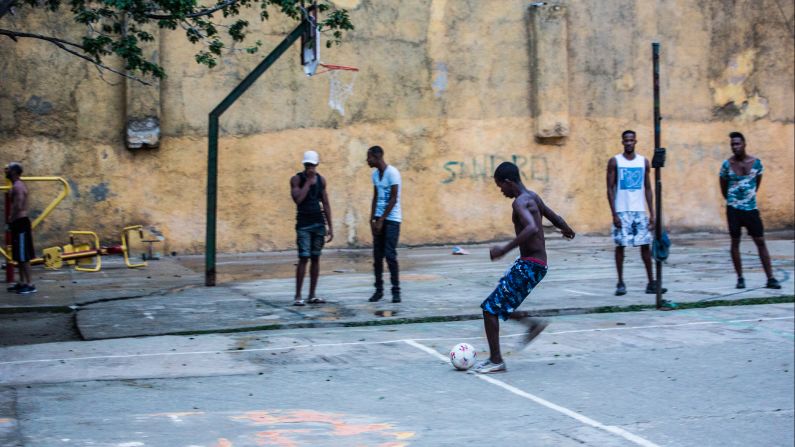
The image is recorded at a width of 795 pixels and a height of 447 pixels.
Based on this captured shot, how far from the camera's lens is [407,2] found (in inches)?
735

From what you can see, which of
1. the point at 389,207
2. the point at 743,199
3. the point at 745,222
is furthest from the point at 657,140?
the point at 389,207

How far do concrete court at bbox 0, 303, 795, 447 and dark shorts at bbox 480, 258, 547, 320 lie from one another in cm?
51

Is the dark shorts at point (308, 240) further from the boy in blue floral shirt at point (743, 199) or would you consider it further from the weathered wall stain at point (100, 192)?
the weathered wall stain at point (100, 192)

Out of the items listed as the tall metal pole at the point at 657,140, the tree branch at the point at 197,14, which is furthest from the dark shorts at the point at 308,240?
the tall metal pole at the point at 657,140

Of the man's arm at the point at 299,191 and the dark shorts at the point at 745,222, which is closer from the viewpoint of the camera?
the man's arm at the point at 299,191

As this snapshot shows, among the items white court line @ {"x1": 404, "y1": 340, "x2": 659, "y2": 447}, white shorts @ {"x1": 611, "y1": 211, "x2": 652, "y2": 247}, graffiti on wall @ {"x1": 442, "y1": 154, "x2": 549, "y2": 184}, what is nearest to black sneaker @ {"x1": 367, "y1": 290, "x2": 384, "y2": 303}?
white shorts @ {"x1": 611, "y1": 211, "x2": 652, "y2": 247}

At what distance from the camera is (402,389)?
7.05m

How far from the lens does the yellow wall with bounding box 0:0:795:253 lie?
54.9 ft

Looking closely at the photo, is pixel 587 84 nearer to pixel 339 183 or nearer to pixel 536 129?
pixel 536 129

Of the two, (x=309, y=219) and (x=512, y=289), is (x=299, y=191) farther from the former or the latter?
(x=512, y=289)

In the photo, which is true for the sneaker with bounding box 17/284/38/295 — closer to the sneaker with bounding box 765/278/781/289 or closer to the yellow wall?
the yellow wall

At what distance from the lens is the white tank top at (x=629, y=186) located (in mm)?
11594

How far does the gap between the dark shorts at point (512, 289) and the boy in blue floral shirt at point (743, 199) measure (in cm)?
528

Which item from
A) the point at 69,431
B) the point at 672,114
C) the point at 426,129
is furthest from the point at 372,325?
the point at 672,114
